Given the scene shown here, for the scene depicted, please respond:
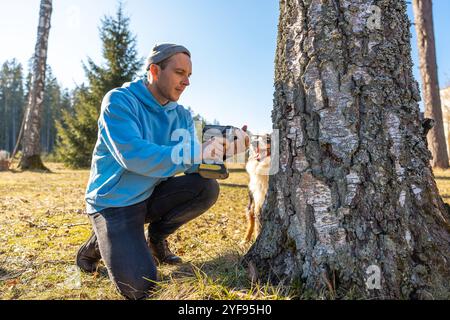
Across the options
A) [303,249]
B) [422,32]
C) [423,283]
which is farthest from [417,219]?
[422,32]

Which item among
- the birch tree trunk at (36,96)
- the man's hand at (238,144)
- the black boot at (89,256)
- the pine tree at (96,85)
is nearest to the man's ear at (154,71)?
the man's hand at (238,144)

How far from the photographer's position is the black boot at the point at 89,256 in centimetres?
244

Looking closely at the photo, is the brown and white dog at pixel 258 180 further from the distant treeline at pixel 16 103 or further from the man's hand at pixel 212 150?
the distant treeline at pixel 16 103

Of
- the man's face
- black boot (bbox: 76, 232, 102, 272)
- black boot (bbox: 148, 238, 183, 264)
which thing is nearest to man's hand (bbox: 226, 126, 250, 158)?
the man's face

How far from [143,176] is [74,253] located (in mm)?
1213

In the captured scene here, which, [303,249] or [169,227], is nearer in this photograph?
[303,249]

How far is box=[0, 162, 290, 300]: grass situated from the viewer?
1849 millimetres

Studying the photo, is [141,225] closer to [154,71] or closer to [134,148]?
[134,148]

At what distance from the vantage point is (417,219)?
5.80ft

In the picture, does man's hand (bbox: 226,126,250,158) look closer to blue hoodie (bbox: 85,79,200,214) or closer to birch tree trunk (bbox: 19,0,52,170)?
blue hoodie (bbox: 85,79,200,214)

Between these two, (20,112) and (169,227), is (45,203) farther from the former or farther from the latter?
(20,112)

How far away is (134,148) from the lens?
6.14 ft

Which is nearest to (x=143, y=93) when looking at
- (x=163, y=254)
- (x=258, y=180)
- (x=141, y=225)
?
(x=141, y=225)
